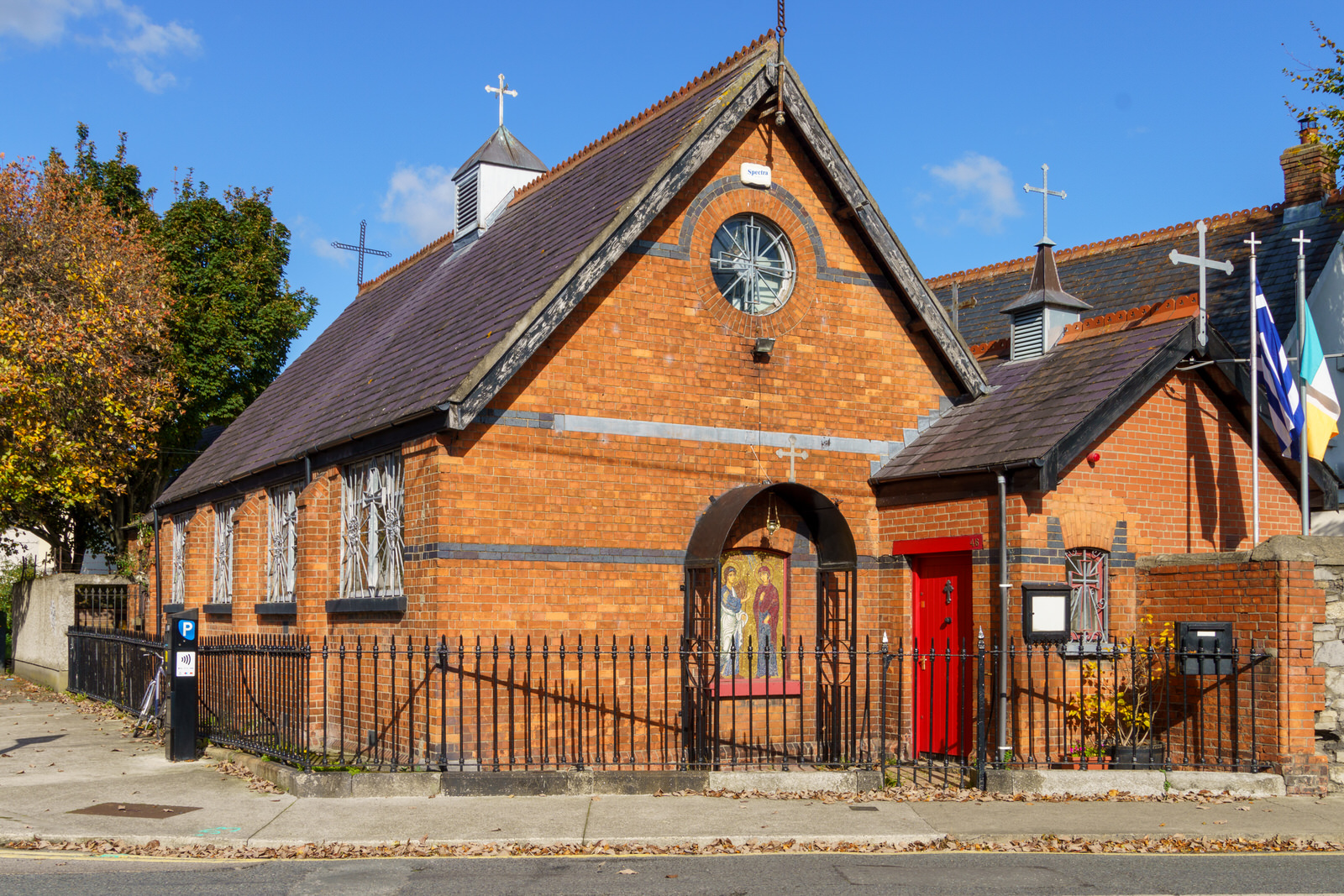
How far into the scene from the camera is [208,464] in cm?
2169

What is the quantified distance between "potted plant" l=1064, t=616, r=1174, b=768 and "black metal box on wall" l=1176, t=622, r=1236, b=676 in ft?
0.61

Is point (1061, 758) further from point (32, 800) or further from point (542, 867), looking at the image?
point (32, 800)

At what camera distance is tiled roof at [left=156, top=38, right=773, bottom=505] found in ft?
43.9

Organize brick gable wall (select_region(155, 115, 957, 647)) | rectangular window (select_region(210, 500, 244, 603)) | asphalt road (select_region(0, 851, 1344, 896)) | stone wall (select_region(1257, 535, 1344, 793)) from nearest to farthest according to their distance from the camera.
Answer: asphalt road (select_region(0, 851, 1344, 896)), stone wall (select_region(1257, 535, 1344, 793)), brick gable wall (select_region(155, 115, 957, 647)), rectangular window (select_region(210, 500, 244, 603))

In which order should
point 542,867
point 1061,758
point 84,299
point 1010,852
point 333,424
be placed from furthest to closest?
point 84,299
point 333,424
point 1061,758
point 1010,852
point 542,867

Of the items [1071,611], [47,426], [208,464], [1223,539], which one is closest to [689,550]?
[1071,611]

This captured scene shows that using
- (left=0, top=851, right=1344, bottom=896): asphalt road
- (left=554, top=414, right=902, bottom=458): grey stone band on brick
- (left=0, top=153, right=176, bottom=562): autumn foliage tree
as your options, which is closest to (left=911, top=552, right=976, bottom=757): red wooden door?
(left=554, top=414, right=902, bottom=458): grey stone band on brick

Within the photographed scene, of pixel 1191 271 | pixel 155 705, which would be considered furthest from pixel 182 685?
pixel 1191 271

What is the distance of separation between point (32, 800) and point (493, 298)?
22.7ft

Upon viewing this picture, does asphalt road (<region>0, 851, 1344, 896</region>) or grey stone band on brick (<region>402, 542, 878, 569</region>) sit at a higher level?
grey stone band on brick (<region>402, 542, 878, 569</region>)

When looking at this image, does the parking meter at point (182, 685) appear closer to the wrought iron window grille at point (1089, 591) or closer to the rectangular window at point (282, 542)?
the rectangular window at point (282, 542)

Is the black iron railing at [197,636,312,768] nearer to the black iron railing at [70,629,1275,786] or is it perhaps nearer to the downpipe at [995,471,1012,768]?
the black iron railing at [70,629,1275,786]

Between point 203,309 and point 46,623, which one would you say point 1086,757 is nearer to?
point 46,623

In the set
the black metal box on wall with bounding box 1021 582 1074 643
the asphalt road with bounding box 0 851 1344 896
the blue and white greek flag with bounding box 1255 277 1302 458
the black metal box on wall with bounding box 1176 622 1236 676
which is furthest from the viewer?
the blue and white greek flag with bounding box 1255 277 1302 458
